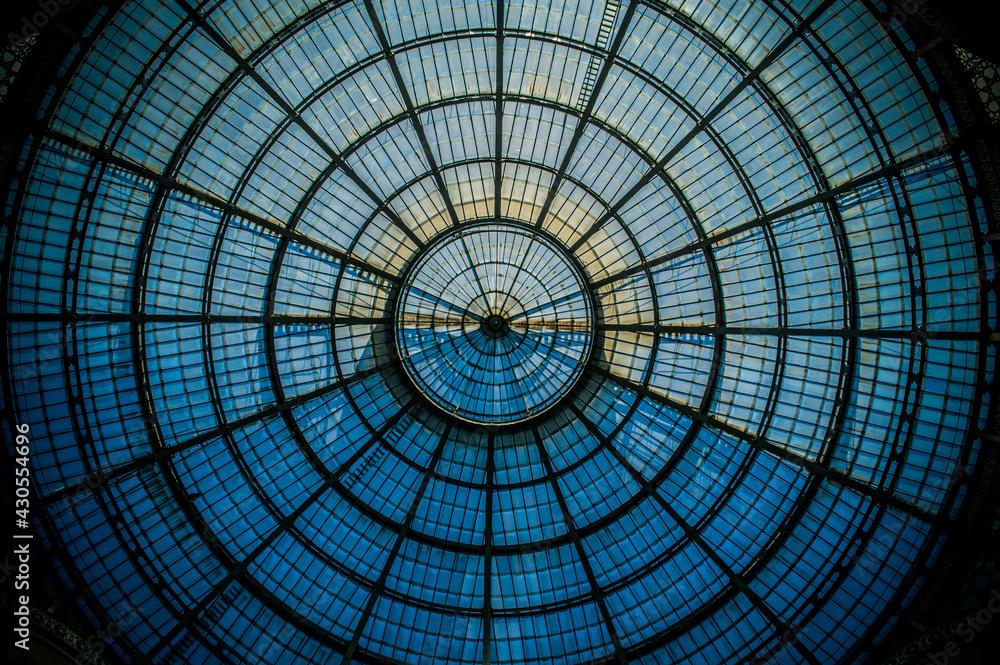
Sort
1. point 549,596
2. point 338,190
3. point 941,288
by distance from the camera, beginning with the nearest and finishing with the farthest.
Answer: point 941,288, point 338,190, point 549,596

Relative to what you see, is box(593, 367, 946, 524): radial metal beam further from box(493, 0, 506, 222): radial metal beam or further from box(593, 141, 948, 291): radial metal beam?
box(493, 0, 506, 222): radial metal beam

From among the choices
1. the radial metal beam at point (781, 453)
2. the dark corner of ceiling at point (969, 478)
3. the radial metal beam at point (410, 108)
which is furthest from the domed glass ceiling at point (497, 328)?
the dark corner of ceiling at point (969, 478)

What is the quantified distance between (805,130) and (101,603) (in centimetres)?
3359

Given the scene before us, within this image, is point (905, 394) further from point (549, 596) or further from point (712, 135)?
point (549, 596)

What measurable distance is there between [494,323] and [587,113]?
10121mm

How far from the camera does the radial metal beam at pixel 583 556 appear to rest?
2611 cm

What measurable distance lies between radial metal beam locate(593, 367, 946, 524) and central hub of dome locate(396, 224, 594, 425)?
273 cm

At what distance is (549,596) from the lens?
27.3 meters

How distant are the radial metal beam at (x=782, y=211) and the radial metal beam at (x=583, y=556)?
860 centimetres

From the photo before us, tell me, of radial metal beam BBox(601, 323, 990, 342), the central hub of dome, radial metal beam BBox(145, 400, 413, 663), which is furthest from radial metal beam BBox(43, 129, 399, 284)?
radial metal beam BBox(601, 323, 990, 342)

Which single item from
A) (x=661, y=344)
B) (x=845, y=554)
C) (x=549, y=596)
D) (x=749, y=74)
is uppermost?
(x=749, y=74)

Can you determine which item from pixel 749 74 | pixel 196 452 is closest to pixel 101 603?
pixel 196 452

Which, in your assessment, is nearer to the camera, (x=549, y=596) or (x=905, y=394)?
(x=905, y=394)

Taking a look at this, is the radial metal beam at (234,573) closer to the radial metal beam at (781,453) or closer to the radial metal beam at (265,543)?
the radial metal beam at (265,543)
